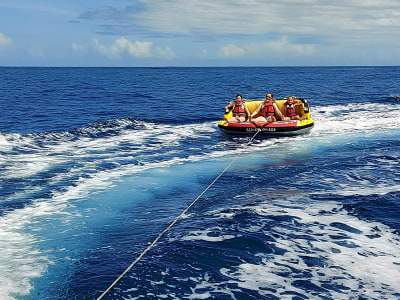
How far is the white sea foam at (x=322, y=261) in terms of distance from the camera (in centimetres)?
541

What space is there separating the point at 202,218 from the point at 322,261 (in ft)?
8.40

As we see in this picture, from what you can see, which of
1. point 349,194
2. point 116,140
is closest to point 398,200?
point 349,194

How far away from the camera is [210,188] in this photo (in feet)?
32.6

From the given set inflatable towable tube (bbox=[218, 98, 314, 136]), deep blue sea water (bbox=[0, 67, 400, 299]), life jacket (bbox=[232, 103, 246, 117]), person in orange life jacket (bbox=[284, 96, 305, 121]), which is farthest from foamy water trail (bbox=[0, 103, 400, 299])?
life jacket (bbox=[232, 103, 246, 117])

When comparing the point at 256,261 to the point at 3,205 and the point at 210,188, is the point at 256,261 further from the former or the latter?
the point at 3,205

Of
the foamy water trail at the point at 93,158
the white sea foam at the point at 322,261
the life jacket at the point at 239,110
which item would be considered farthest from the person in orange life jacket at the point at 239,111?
the white sea foam at the point at 322,261

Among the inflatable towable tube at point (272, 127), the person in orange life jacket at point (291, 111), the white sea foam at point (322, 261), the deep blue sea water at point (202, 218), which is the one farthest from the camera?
the person in orange life jacket at point (291, 111)

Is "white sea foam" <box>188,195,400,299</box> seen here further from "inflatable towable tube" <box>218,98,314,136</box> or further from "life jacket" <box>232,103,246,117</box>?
"life jacket" <box>232,103,246,117</box>

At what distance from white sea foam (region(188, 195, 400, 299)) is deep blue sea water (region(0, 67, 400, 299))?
0.7 inches

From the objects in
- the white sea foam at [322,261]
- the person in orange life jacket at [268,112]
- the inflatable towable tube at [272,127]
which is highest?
the person in orange life jacket at [268,112]

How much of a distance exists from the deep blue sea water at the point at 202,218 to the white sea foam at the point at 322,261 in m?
0.02

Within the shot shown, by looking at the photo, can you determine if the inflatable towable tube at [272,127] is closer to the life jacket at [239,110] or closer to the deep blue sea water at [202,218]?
the deep blue sea water at [202,218]

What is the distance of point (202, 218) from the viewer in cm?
793

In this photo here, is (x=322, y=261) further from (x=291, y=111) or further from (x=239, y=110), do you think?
(x=291, y=111)
